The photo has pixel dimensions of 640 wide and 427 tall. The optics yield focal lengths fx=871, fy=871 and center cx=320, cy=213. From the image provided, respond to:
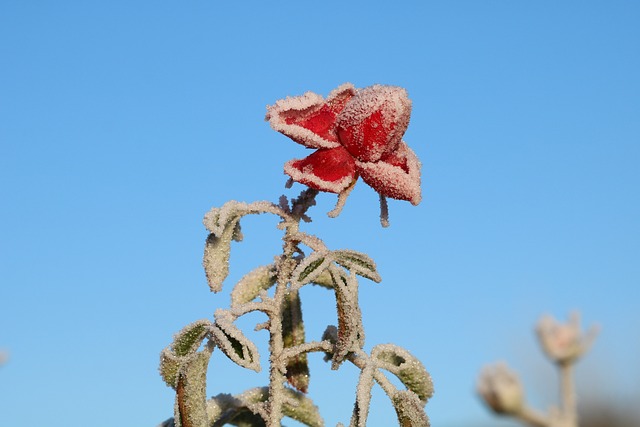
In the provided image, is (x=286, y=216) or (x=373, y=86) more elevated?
(x=373, y=86)

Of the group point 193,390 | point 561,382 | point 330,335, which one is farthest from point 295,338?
point 561,382

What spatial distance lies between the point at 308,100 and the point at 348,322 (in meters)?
0.52

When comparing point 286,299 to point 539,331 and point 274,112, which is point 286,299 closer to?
point 274,112

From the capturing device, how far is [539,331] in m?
0.54

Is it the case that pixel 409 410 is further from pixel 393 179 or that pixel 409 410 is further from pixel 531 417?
pixel 531 417

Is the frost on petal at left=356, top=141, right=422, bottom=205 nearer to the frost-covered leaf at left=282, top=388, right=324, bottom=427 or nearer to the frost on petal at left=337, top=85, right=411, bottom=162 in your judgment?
the frost on petal at left=337, top=85, right=411, bottom=162

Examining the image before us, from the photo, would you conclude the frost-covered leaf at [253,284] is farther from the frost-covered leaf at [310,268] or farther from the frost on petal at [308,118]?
the frost on petal at [308,118]

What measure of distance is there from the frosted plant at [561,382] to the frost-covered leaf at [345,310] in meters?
1.42

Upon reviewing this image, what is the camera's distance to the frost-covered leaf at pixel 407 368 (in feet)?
6.91

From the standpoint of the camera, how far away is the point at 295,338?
214cm

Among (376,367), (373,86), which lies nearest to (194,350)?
(376,367)

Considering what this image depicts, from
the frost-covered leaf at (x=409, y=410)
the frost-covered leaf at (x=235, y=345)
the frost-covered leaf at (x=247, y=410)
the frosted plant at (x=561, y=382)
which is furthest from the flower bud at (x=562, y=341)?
the frost-covered leaf at (x=247, y=410)

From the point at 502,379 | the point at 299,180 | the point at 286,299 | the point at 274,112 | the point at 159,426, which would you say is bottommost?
the point at 502,379

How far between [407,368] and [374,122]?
2.00 ft
